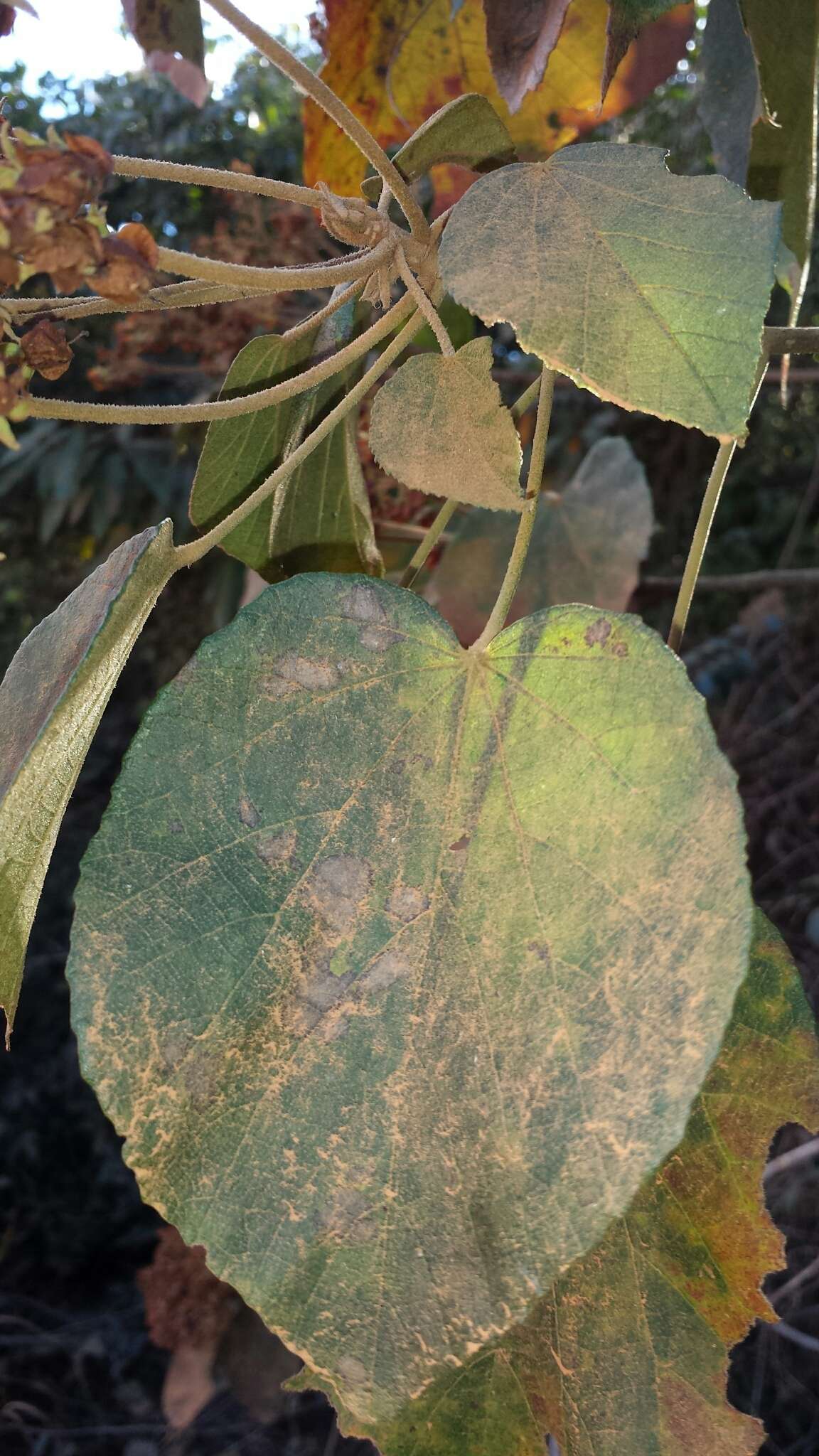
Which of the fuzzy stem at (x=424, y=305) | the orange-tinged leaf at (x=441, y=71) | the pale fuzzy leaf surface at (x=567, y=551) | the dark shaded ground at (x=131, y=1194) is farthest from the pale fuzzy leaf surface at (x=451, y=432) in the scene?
the dark shaded ground at (x=131, y=1194)

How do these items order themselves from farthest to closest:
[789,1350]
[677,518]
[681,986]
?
1. [677,518]
2. [789,1350]
3. [681,986]

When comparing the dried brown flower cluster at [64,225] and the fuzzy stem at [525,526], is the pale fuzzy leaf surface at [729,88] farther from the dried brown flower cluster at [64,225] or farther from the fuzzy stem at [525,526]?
the dried brown flower cluster at [64,225]

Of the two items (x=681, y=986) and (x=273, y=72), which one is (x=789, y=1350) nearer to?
(x=681, y=986)

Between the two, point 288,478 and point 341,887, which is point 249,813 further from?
point 288,478

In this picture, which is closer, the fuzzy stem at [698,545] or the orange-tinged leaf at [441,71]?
the fuzzy stem at [698,545]

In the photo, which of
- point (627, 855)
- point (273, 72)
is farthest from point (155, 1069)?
point (273, 72)

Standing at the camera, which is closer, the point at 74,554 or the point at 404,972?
the point at 404,972

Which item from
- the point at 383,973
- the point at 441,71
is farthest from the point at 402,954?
the point at 441,71
